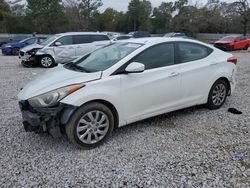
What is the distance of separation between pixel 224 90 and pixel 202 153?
2155mm

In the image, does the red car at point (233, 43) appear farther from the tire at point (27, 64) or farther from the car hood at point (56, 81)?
the car hood at point (56, 81)

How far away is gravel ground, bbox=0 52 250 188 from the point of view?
2.93m

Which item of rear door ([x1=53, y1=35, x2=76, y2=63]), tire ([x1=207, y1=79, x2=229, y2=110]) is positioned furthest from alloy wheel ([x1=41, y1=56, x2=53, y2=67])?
tire ([x1=207, y1=79, x2=229, y2=110])

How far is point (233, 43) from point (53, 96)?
21574 mm

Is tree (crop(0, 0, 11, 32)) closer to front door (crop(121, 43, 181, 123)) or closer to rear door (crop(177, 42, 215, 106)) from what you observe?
rear door (crop(177, 42, 215, 106))

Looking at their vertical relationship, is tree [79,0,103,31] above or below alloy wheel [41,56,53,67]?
above

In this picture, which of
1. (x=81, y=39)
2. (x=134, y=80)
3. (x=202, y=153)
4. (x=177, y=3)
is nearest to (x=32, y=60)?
(x=81, y=39)

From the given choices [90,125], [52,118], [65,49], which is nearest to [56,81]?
[52,118]

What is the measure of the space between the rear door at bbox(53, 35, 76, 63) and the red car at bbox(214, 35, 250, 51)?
14.8 meters

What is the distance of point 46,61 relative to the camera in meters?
11.6

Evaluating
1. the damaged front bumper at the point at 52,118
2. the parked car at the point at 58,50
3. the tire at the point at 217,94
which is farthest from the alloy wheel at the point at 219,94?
the parked car at the point at 58,50

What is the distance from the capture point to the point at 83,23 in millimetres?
49375

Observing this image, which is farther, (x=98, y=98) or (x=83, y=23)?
(x=83, y=23)

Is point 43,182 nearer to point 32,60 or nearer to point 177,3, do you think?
point 32,60
